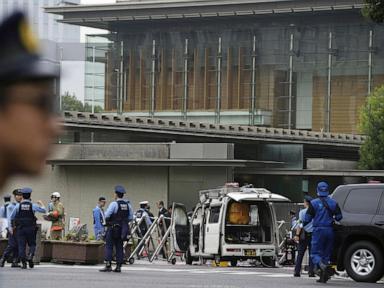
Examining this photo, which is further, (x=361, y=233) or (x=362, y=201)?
(x=362, y=201)

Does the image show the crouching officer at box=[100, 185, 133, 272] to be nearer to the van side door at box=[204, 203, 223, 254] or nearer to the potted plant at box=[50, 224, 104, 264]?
the potted plant at box=[50, 224, 104, 264]

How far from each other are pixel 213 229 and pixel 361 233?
7.00m

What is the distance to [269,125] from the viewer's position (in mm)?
87375

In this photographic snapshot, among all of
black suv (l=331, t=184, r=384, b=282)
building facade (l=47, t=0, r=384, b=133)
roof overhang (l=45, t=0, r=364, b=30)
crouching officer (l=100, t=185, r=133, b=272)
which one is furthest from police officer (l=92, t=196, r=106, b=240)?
roof overhang (l=45, t=0, r=364, b=30)

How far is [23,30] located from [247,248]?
24439 millimetres

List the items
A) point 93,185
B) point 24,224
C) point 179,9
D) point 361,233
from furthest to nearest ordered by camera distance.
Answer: point 179,9 → point 93,185 → point 24,224 → point 361,233

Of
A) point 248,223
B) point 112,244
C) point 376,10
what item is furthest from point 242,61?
point 112,244

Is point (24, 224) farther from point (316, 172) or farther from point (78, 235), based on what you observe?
point (316, 172)

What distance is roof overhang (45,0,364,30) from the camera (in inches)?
3374

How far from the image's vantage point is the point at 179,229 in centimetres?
2791

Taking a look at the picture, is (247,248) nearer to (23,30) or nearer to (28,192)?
(28,192)

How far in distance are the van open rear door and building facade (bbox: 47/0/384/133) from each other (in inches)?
2263

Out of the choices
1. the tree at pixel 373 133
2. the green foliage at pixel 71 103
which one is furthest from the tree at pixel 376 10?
the green foliage at pixel 71 103

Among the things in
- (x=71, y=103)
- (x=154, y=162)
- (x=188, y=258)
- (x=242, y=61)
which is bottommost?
(x=188, y=258)
